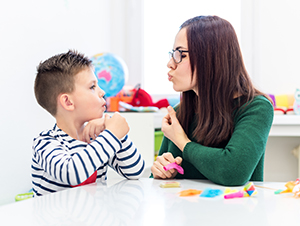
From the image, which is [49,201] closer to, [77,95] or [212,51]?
[77,95]

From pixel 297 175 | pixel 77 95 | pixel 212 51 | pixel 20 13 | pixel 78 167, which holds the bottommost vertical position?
pixel 297 175

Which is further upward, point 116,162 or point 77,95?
point 77,95

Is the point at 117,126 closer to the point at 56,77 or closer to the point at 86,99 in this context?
the point at 86,99

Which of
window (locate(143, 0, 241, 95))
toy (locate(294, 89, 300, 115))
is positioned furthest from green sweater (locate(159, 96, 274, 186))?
window (locate(143, 0, 241, 95))

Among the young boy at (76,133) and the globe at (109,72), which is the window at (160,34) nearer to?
the globe at (109,72)

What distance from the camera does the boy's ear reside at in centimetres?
107

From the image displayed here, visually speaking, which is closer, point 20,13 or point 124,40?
point 20,13

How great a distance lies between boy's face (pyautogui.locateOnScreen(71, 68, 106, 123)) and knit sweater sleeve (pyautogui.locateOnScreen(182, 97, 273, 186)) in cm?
31

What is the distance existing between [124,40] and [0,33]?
1.59 m

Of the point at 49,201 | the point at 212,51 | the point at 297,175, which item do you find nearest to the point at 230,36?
the point at 212,51

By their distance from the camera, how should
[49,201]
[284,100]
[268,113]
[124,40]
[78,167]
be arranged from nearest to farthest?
1. [49,201]
2. [78,167]
3. [268,113]
4. [284,100]
5. [124,40]

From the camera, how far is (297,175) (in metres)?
2.69

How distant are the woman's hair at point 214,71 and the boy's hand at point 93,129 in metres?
0.30

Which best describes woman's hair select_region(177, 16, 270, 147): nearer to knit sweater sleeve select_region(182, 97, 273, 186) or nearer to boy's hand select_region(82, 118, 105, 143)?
knit sweater sleeve select_region(182, 97, 273, 186)
